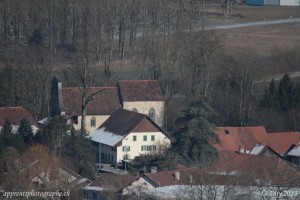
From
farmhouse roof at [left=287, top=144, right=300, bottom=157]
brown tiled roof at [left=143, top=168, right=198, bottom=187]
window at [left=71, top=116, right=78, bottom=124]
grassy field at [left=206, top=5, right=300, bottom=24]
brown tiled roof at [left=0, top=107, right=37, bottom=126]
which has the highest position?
brown tiled roof at [left=143, top=168, right=198, bottom=187]

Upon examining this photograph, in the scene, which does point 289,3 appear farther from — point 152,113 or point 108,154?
point 108,154

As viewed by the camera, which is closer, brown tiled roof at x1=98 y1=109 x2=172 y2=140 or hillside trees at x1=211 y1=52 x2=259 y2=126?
brown tiled roof at x1=98 y1=109 x2=172 y2=140

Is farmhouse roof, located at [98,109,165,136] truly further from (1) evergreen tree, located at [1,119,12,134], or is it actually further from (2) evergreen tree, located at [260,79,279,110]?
(2) evergreen tree, located at [260,79,279,110]

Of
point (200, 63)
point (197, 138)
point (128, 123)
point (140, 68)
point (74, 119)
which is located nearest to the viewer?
point (197, 138)

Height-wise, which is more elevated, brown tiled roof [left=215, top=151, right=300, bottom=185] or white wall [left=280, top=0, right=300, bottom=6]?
brown tiled roof [left=215, top=151, right=300, bottom=185]

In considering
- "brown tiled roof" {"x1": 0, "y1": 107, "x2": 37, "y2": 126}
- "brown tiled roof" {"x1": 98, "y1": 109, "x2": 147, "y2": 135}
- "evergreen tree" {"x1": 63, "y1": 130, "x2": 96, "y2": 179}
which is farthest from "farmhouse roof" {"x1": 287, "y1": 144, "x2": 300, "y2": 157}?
"brown tiled roof" {"x1": 0, "y1": 107, "x2": 37, "y2": 126}

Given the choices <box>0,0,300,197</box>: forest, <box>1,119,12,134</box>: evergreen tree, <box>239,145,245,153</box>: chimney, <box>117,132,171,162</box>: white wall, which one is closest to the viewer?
<box>0,0,300,197</box>: forest

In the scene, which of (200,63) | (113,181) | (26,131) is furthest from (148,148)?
(200,63)
